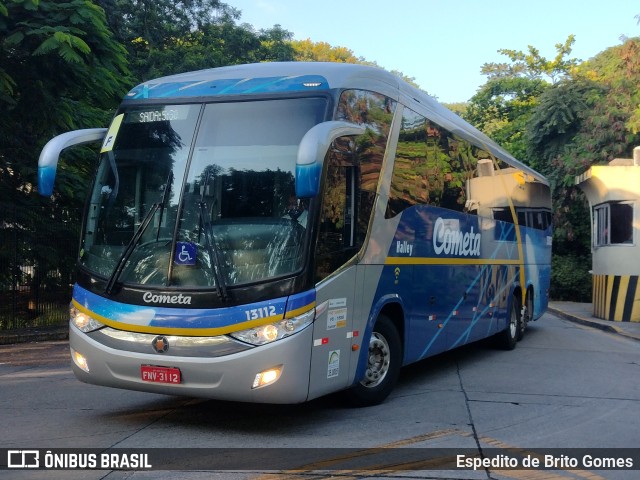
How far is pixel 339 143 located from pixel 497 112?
36.6 m

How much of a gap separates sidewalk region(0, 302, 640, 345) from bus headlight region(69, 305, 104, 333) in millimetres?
8319

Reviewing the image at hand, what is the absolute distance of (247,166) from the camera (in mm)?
6750

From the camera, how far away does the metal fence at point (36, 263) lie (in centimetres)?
1548

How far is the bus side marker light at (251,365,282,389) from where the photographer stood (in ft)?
20.7

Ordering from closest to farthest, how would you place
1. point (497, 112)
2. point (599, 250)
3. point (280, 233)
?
point (280, 233)
point (599, 250)
point (497, 112)

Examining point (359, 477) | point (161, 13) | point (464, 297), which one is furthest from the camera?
point (161, 13)

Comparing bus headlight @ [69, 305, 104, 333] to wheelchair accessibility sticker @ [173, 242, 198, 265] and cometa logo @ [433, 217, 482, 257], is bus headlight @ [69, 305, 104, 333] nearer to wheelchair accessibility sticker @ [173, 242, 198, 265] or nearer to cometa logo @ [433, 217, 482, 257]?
wheelchair accessibility sticker @ [173, 242, 198, 265]

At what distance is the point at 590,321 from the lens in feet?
67.9

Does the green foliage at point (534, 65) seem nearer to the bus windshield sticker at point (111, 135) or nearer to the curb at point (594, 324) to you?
the curb at point (594, 324)

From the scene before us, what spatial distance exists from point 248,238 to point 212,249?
0.33 meters

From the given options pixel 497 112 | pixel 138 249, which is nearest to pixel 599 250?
pixel 138 249

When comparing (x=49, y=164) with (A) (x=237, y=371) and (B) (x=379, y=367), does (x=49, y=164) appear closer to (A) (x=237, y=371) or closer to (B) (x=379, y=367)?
(A) (x=237, y=371)

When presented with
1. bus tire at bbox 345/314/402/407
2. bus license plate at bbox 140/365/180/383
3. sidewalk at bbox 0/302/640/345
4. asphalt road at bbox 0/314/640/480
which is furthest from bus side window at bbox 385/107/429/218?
sidewalk at bbox 0/302/640/345

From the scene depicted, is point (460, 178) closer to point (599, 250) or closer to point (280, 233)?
point (280, 233)
